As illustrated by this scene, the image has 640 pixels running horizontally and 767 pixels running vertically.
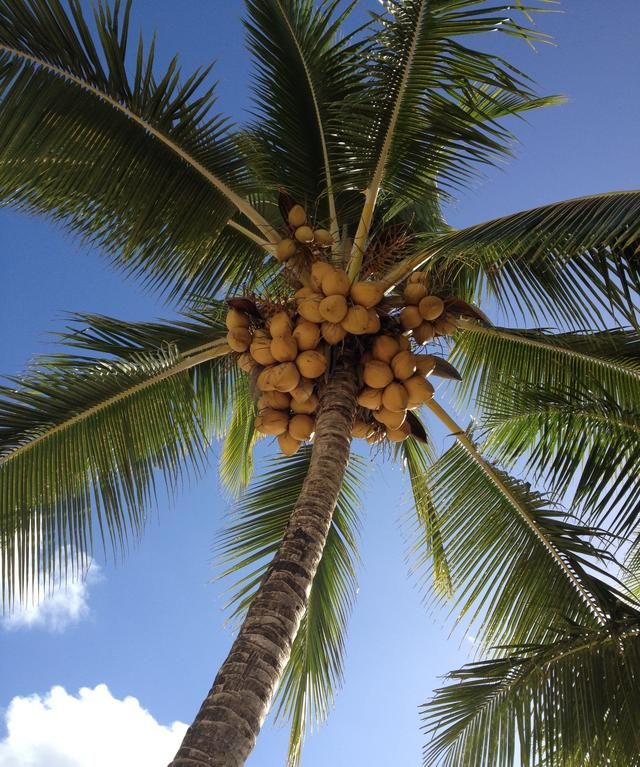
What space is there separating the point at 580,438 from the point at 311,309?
7.34 feet

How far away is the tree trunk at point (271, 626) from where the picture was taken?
2.69 meters

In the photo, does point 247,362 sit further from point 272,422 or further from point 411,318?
point 411,318

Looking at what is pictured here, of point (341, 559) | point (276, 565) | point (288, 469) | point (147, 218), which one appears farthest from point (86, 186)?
point (341, 559)

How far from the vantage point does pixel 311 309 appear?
4.52 metres

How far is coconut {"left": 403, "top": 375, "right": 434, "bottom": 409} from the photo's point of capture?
15.3 feet

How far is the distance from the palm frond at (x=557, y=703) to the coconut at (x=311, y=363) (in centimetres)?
194

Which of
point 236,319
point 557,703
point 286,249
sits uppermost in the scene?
point 286,249

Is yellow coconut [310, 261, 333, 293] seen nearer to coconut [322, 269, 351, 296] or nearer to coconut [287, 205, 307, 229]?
coconut [322, 269, 351, 296]

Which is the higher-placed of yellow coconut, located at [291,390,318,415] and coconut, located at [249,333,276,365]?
coconut, located at [249,333,276,365]

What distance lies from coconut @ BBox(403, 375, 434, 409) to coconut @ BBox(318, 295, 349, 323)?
599 mm

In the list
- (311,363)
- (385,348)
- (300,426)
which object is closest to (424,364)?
(385,348)

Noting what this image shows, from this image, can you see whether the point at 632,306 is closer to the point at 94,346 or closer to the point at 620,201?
the point at 620,201

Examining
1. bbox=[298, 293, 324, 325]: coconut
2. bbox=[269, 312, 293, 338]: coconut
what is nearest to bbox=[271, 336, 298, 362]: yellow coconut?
bbox=[269, 312, 293, 338]: coconut

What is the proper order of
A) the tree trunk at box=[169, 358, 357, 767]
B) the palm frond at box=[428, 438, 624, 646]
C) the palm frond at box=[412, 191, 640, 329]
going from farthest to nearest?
the palm frond at box=[428, 438, 624, 646] < the palm frond at box=[412, 191, 640, 329] < the tree trunk at box=[169, 358, 357, 767]
